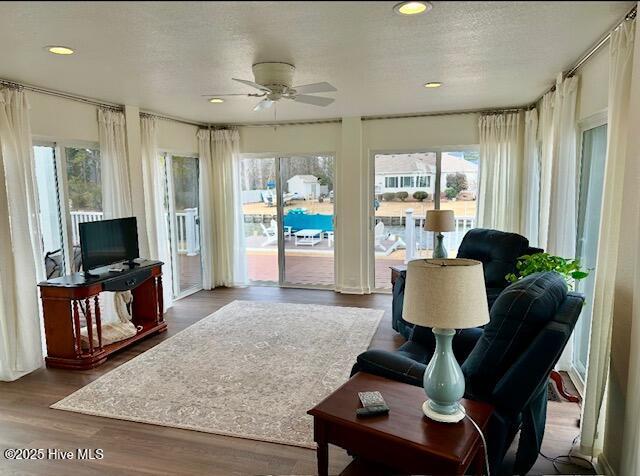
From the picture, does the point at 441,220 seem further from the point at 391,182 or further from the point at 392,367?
the point at 392,367

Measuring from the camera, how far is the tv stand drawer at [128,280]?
13.4ft

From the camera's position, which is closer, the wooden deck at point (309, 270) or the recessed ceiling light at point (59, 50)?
the recessed ceiling light at point (59, 50)

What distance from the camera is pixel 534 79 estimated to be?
3824mm

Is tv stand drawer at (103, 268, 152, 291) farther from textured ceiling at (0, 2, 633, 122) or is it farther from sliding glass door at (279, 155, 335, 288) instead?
sliding glass door at (279, 155, 335, 288)

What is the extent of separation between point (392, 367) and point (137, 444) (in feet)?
5.66

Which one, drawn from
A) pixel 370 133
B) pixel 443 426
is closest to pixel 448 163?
pixel 370 133

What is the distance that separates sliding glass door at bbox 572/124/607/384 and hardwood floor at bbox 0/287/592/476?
25.9 inches

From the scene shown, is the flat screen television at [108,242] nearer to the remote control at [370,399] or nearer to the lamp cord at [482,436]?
the remote control at [370,399]

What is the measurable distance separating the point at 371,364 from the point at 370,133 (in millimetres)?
4310

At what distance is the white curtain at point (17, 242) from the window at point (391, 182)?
4.26 meters

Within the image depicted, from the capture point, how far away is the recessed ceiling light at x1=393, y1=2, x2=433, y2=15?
6.94 ft

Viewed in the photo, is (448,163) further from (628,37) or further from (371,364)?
(371,364)

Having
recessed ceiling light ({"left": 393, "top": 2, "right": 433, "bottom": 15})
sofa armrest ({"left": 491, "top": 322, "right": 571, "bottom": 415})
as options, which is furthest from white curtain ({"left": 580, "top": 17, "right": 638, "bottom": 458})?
recessed ceiling light ({"left": 393, "top": 2, "right": 433, "bottom": 15})

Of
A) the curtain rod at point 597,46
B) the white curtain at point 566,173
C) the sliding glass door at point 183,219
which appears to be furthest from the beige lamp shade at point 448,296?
the sliding glass door at point 183,219
